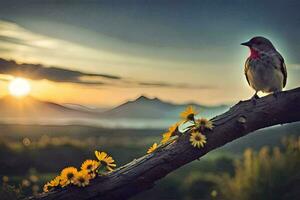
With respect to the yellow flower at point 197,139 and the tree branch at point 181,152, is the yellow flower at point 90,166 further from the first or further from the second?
the yellow flower at point 197,139

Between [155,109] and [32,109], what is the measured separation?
521 mm

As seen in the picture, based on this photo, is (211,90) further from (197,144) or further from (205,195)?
(205,195)

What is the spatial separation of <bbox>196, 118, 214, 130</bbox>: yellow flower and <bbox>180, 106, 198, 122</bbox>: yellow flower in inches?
1.2

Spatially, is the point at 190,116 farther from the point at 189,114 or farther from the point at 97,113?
the point at 97,113

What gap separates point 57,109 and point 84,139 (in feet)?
0.57

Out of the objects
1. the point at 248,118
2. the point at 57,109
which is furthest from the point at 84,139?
the point at 248,118

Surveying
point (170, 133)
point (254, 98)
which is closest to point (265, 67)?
point (254, 98)

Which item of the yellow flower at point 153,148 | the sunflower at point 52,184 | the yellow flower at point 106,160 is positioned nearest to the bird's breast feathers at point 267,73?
the yellow flower at point 153,148

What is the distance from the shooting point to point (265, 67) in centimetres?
230

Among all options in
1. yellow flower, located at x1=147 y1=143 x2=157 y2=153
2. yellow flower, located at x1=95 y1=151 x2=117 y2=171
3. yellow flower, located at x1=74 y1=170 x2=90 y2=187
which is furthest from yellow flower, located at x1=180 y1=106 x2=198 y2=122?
yellow flower, located at x1=74 y1=170 x2=90 y2=187

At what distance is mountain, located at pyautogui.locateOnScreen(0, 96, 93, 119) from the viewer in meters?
2.44

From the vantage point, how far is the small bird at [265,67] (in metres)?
2.30

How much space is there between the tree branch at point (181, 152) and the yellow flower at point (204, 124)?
0.9 inches

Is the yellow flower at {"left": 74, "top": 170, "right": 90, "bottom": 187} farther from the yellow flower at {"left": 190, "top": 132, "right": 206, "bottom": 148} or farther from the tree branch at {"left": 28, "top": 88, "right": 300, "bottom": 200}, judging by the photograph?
the yellow flower at {"left": 190, "top": 132, "right": 206, "bottom": 148}
